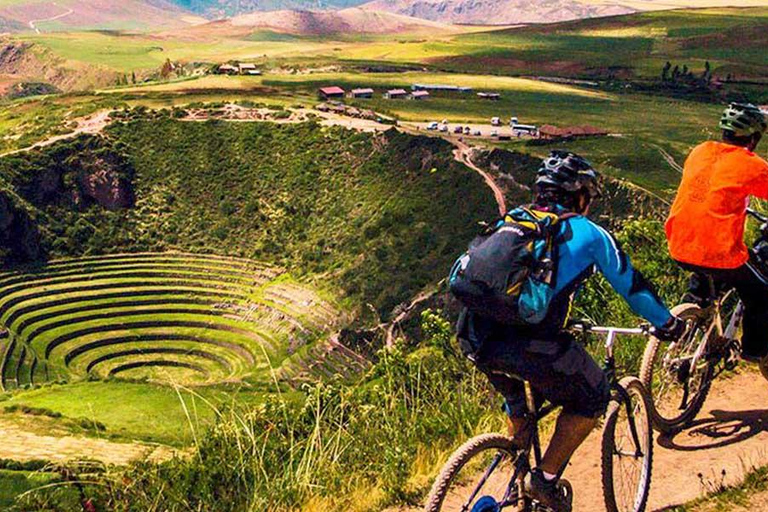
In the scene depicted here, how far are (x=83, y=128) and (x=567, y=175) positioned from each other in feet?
349

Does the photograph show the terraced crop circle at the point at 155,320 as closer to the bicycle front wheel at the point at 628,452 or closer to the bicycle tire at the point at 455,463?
the bicycle front wheel at the point at 628,452

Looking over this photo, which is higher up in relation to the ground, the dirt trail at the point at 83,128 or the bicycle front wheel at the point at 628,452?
the bicycle front wheel at the point at 628,452

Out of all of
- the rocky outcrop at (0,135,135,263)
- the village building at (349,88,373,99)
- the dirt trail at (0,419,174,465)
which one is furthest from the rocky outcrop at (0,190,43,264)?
the village building at (349,88,373,99)

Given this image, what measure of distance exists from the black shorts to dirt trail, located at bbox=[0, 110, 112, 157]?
324 ft

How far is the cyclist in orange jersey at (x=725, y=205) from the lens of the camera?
593 centimetres

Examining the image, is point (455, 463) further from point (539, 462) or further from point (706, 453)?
point (706, 453)

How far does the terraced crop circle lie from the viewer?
196 ft

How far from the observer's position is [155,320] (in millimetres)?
67250

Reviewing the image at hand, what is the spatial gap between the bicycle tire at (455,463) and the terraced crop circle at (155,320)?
5329cm

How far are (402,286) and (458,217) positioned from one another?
31.7 feet

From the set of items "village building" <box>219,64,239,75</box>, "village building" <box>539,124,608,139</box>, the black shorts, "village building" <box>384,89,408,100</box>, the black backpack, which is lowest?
"village building" <box>539,124,608,139</box>

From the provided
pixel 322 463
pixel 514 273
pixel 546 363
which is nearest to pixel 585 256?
pixel 514 273

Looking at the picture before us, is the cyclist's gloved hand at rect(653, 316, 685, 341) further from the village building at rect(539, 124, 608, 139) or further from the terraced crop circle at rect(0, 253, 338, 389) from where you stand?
the village building at rect(539, 124, 608, 139)

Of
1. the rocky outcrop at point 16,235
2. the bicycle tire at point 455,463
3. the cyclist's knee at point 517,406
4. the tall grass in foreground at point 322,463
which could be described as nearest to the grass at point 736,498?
the cyclist's knee at point 517,406
